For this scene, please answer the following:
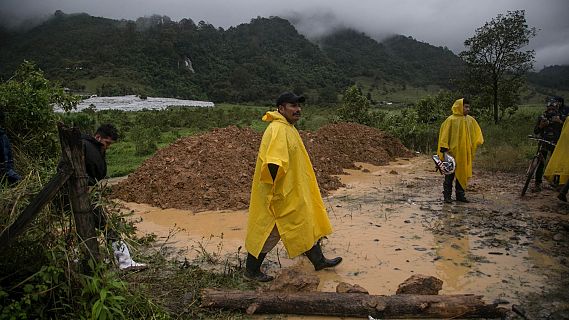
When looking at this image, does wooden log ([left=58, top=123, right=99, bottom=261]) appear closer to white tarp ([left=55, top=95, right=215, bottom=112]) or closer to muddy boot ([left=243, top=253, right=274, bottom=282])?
muddy boot ([left=243, top=253, right=274, bottom=282])

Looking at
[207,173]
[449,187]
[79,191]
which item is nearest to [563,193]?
[449,187]

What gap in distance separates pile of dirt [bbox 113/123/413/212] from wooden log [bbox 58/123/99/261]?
3.96 m

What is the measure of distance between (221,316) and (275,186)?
110 centimetres

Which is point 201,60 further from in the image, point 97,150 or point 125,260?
point 125,260

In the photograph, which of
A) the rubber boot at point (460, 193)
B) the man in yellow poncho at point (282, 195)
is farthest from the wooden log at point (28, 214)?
the rubber boot at point (460, 193)

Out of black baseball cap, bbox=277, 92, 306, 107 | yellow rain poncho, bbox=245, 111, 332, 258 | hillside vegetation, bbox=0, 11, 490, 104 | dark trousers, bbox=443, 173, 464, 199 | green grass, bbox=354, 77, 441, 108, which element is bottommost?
dark trousers, bbox=443, 173, 464, 199

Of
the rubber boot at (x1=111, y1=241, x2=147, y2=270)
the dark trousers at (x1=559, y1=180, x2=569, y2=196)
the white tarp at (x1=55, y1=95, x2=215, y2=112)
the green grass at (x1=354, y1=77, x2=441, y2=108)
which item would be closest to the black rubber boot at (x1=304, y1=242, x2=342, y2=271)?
the rubber boot at (x1=111, y1=241, x2=147, y2=270)

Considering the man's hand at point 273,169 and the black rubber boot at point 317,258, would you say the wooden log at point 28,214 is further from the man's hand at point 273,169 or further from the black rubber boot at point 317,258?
the black rubber boot at point 317,258

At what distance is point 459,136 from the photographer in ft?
19.8

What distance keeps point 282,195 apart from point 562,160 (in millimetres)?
4576

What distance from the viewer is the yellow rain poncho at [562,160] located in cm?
583

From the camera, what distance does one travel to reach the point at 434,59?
99.7 m

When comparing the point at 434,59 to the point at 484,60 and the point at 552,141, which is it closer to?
the point at 484,60

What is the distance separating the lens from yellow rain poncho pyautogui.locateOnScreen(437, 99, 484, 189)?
602 centimetres
